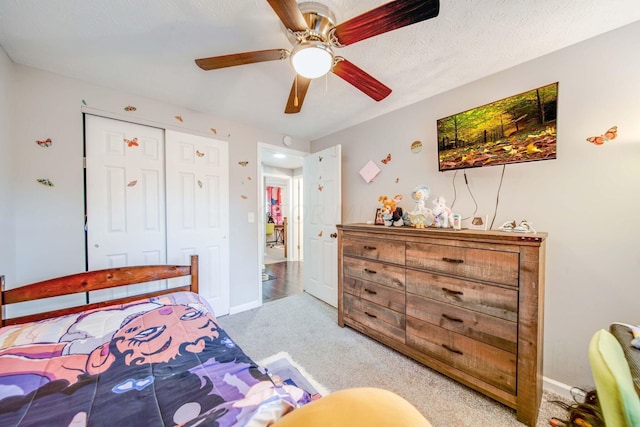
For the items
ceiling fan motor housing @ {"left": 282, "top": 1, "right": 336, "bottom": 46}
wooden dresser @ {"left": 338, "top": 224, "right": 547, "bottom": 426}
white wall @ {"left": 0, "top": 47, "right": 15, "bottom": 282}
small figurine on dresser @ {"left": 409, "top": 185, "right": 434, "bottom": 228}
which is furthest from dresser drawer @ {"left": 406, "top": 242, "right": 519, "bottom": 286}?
white wall @ {"left": 0, "top": 47, "right": 15, "bottom": 282}

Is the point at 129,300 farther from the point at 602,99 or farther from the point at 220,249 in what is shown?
the point at 602,99

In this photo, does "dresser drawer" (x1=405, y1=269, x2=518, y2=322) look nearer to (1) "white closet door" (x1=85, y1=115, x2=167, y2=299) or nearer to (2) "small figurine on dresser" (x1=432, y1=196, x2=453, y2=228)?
(2) "small figurine on dresser" (x1=432, y1=196, x2=453, y2=228)

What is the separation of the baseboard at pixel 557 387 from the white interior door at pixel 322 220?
6.52 feet

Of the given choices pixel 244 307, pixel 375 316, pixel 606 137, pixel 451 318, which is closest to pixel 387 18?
pixel 606 137

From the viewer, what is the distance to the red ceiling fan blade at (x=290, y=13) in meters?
0.97

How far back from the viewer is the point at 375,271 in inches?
84.1

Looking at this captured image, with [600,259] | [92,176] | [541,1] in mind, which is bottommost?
[600,259]

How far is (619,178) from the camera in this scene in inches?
55.3

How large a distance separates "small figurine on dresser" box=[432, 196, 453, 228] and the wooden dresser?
222 millimetres

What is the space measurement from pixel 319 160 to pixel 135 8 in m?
2.26

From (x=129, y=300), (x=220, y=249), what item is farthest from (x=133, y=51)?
(x=220, y=249)

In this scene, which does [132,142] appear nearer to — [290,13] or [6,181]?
[6,181]

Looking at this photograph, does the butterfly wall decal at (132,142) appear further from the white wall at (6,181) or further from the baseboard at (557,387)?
the baseboard at (557,387)

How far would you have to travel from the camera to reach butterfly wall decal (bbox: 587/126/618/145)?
55.9 inches
